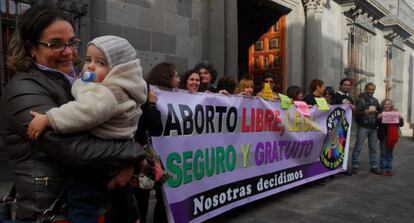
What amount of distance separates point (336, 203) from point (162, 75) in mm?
2984

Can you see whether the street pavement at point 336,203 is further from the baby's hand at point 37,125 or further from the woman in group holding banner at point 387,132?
the baby's hand at point 37,125

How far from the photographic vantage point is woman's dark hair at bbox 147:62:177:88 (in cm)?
326

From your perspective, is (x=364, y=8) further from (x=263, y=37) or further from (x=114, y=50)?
(x=114, y=50)

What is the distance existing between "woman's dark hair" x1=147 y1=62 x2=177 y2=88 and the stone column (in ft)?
26.6

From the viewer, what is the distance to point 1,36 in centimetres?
447

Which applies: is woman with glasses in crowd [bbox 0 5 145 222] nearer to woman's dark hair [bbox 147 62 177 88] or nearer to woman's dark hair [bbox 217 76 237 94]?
woman's dark hair [bbox 147 62 177 88]

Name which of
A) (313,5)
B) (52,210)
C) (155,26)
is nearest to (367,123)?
(155,26)

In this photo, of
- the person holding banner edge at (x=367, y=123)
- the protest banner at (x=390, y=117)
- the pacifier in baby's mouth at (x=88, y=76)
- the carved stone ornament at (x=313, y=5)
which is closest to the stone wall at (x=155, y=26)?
the person holding banner edge at (x=367, y=123)

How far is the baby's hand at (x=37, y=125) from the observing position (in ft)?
4.11

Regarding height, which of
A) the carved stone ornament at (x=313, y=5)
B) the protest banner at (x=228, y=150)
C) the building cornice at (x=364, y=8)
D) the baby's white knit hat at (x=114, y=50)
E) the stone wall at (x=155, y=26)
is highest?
the building cornice at (x=364, y=8)

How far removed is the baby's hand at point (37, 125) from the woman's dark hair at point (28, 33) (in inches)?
10.1

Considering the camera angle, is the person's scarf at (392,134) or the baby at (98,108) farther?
the person's scarf at (392,134)

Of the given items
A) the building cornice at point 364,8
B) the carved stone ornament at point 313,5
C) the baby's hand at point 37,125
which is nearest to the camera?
the baby's hand at point 37,125

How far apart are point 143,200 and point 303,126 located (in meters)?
2.83
